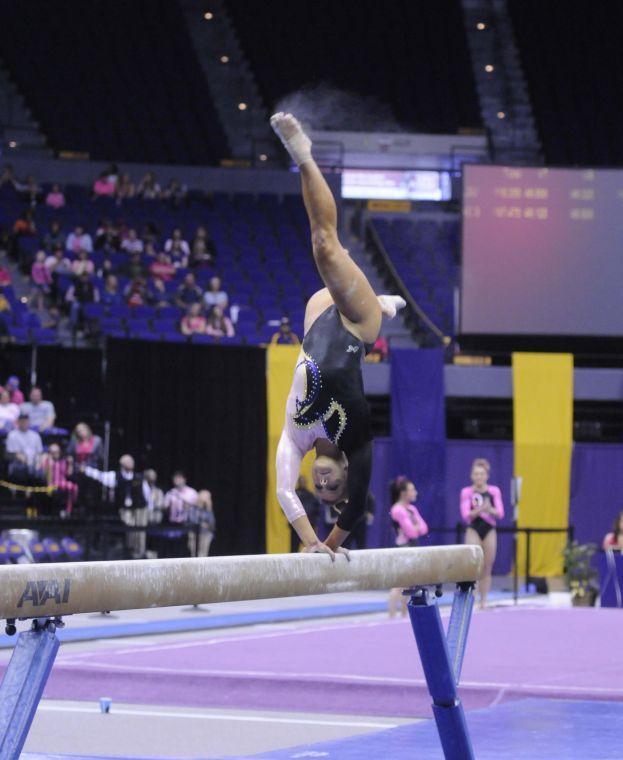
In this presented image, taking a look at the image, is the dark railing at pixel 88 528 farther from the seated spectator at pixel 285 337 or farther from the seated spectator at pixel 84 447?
the seated spectator at pixel 285 337

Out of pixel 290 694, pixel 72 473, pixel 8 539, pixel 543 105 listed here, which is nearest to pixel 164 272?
pixel 72 473

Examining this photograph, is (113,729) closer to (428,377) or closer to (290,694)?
(290,694)

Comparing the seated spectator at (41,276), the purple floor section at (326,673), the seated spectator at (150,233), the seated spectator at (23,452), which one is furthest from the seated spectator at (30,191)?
the purple floor section at (326,673)

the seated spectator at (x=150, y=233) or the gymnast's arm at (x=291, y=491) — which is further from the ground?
the seated spectator at (x=150, y=233)

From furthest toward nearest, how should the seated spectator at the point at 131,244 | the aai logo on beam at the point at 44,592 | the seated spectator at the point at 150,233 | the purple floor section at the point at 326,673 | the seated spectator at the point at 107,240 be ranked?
the seated spectator at the point at 150,233, the seated spectator at the point at 131,244, the seated spectator at the point at 107,240, the purple floor section at the point at 326,673, the aai logo on beam at the point at 44,592

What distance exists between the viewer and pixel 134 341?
51.8 ft

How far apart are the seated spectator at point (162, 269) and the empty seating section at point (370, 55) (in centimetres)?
602

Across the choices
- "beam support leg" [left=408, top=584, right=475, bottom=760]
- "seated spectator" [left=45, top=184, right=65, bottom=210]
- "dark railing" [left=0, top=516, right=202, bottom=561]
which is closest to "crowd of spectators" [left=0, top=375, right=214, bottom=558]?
"dark railing" [left=0, top=516, right=202, bottom=561]

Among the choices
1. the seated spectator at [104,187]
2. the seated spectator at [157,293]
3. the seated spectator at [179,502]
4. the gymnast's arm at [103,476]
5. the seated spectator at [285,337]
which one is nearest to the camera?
the gymnast's arm at [103,476]

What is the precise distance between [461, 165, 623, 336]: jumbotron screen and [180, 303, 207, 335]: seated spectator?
332cm

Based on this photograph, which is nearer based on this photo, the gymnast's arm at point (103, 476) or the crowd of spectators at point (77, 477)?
the crowd of spectators at point (77, 477)

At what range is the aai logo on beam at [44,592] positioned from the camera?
3291 mm

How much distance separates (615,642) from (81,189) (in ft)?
42.8

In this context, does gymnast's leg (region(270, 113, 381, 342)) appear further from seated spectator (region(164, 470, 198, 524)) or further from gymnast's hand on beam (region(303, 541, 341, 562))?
seated spectator (region(164, 470, 198, 524))
